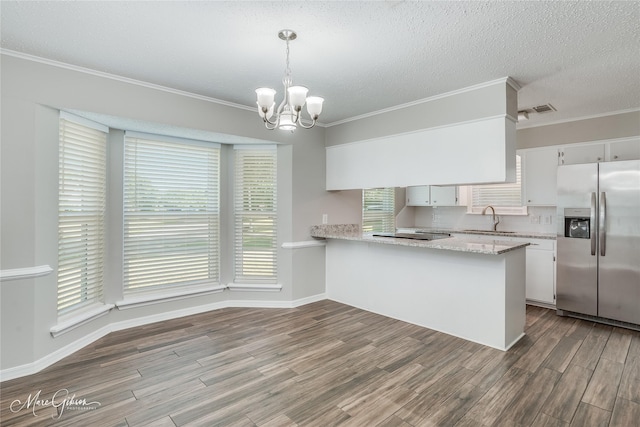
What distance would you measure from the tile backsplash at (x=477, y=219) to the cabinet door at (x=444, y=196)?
28 cm

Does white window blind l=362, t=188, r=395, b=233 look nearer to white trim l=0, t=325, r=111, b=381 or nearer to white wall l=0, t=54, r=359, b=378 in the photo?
white wall l=0, t=54, r=359, b=378

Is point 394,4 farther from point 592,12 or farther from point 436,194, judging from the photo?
point 436,194

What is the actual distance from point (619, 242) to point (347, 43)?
3.75 metres

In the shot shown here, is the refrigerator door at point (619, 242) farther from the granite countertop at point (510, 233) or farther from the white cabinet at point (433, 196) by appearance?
the white cabinet at point (433, 196)

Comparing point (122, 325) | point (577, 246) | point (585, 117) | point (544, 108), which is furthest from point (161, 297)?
point (585, 117)

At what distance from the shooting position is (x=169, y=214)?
384 cm

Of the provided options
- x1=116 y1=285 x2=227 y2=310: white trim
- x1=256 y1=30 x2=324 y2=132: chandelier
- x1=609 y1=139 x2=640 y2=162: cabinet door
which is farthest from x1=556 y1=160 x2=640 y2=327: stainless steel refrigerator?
x1=116 y1=285 x2=227 y2=310: white trim

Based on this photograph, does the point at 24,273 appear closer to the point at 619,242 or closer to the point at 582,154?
the point at 619,242

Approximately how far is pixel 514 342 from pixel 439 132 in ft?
7.41

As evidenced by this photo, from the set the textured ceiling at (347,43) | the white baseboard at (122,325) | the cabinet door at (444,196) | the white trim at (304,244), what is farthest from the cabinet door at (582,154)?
the white baseboard at (122,325)

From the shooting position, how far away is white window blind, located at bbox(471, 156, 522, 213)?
16.1 ft

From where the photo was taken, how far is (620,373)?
2.62 m

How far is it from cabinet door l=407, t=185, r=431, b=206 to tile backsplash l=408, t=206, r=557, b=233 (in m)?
0.32

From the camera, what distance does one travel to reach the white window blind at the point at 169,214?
362 centimetres
